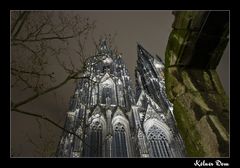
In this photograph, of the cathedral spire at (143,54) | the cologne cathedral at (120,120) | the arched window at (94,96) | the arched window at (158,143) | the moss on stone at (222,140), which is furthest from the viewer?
the cathedral spire at (143,54)

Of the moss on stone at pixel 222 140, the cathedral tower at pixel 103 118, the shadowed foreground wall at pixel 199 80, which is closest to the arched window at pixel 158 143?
the cathedral tower at pixel 103 118

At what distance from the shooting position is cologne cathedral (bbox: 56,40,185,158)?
21.3 meters

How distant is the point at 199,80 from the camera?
302cm

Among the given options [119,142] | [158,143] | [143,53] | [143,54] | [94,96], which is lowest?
[158,143]

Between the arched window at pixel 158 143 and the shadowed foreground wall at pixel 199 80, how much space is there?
19325 millimetres

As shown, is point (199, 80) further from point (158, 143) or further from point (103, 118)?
point (103, 118)

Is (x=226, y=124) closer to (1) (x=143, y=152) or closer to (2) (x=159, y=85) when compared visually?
(1) (x=143, y=152)

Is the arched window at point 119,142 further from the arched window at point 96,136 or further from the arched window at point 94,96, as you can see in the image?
the arched window at point 94,96

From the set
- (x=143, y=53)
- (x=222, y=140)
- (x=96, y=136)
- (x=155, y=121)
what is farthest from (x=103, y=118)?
(x=222, y=140)

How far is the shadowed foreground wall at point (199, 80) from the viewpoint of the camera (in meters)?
2.70

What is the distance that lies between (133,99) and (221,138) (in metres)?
24.2

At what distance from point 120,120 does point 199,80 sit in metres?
→ 22.2
